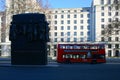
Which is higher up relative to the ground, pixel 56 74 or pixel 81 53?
pixel 56 74

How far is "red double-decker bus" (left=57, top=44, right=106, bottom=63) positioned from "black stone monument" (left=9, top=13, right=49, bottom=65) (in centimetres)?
1774

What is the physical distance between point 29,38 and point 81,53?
18.7 m

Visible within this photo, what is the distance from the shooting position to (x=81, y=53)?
39.9m

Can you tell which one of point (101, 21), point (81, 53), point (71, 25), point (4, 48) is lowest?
point (4, 48)

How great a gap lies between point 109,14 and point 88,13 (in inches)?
313

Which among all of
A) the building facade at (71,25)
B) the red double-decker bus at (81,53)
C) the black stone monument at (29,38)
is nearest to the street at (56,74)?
the black stone monument at (29,38)

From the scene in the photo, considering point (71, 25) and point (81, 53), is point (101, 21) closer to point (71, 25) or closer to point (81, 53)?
point (71, 25)

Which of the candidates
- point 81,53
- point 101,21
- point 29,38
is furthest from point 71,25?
point 29,38

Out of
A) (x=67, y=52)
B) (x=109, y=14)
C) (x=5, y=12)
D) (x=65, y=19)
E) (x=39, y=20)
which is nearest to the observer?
(x=39, y=20)

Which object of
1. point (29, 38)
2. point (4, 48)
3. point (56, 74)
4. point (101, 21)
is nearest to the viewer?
point (56, 74)

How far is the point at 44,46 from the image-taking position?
21922mm

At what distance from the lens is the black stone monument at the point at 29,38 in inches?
851

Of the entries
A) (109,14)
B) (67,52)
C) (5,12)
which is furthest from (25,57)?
(109,14)

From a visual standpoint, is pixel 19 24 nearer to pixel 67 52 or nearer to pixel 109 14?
pixel 67 52
